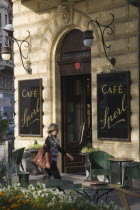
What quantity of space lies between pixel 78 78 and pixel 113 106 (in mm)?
2285

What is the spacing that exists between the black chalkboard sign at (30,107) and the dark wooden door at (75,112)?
2.49 ft

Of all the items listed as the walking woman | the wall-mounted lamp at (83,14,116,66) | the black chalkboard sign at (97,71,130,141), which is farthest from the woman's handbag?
the wall-mounted lamp at (83,14,116,66)

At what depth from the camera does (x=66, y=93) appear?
1473 cm

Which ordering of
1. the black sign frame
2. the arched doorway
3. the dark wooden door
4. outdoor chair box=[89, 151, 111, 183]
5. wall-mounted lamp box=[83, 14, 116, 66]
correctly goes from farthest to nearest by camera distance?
the black sign frame < the dark wooden door < the arched doorway < wall-mounted lamp box=[83, 14, 116, 66] < outdoor chair box=[89, 151, 111, 183]

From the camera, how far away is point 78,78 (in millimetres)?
14742

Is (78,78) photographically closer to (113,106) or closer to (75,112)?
(75,112)

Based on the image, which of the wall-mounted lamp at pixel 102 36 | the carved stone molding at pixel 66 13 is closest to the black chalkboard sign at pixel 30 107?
the carved stone molding at pixel 66 13

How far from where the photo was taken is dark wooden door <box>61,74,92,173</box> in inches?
578

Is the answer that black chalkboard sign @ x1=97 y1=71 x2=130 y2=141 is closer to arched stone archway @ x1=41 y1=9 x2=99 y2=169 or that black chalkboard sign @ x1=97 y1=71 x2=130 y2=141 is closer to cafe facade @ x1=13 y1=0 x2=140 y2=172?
cafe facade @ x1=13 y1=0 x2=140 y2=172

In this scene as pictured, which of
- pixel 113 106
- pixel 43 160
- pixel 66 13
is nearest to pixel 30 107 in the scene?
pixel 66 13

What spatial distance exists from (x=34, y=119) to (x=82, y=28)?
10.6 feet

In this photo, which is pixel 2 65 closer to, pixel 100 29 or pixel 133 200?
pixel 100 29

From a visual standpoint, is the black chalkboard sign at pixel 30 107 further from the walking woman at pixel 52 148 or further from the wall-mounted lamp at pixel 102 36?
the walking woman at pixel 52 148

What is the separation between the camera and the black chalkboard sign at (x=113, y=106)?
12.4 meters
